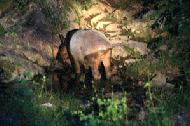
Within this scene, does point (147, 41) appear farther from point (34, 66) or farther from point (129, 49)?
point (34, 66)

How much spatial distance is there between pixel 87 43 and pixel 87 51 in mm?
232

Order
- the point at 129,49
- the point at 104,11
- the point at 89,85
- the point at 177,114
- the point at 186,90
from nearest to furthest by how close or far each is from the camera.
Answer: the point at 177,114, the point at 186,90, the point at 89,85, the point at 129,49, the point at 104,11

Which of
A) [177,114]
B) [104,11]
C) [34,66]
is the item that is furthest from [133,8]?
[177,114]

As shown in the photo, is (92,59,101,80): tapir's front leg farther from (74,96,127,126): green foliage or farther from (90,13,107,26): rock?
(74,96,127,126): green foliage

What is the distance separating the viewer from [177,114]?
28.4ft

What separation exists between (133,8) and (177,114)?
8.59m

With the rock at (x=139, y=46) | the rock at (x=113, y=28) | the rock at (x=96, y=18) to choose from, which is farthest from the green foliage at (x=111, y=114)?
the rock at (x=96, y=18)

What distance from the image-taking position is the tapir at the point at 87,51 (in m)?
12.9

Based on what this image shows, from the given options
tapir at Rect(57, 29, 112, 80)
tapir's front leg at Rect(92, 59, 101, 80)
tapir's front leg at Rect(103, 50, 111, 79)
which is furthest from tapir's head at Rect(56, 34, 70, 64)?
tapir's front leg at Rect(103, 50, 111, 79)

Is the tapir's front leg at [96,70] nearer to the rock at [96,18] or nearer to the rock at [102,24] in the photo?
the rock at [102,24]

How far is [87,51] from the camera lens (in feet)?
43.0

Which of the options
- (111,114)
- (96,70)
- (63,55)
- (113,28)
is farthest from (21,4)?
(111,114)

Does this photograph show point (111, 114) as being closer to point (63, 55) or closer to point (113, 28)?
point (63, 55)

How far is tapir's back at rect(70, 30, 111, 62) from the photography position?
12.9m
